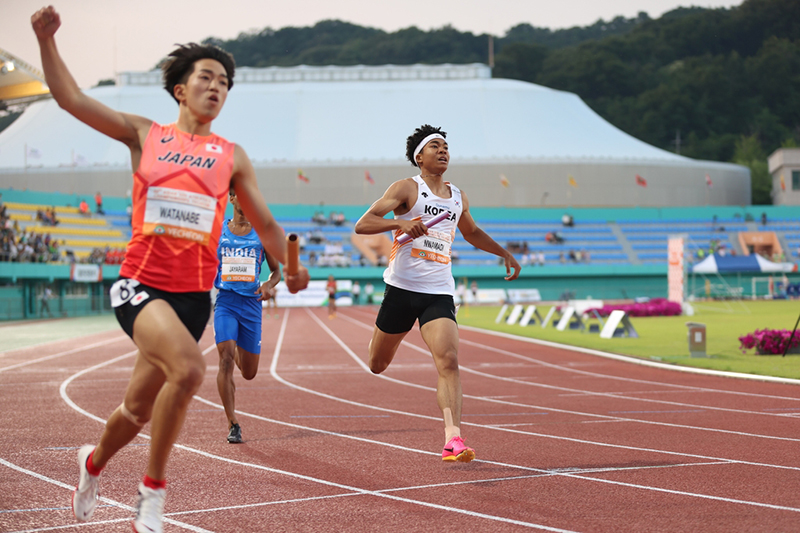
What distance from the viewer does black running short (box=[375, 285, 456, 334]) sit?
6.27 m

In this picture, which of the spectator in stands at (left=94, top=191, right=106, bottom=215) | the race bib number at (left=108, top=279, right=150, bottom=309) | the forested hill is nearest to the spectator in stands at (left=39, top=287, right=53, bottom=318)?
the spectator in stands at (left=94, top=191, right=106, bottom=215)

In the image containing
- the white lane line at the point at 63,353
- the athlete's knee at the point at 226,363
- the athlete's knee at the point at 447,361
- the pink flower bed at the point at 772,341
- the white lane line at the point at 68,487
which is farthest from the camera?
the white lane line at the point at 63,353

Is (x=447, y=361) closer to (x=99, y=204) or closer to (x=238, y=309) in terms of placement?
(x=238, y=309)

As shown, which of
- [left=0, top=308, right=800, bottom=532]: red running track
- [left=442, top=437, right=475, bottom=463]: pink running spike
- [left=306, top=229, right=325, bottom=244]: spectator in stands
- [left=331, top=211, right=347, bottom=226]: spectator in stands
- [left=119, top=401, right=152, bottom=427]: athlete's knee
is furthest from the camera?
[left=331, top=211, right=347, bottom=226]: spectator in stands

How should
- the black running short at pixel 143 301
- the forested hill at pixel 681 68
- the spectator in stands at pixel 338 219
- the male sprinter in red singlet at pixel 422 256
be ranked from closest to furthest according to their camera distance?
1. the black running short at pixel 143 301
2. the male sprinter in red singlet at pixel 422 256
3. the spectator in stands at pixel 338 219
4. the forested hill at pixel 681 68

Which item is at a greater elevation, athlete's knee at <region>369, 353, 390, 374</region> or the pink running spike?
athlete's knee at <region>369, 353, 390, 374</region>

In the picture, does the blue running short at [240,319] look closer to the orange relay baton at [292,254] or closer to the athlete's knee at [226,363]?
the athlete's knee at [226,363]

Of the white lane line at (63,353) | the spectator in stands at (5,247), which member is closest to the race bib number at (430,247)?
the white lane line at (63,353)

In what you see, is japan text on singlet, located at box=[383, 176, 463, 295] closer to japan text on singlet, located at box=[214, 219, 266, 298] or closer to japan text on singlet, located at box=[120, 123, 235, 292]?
japan text on singlet, located at box=[214, 219, 266, 298]

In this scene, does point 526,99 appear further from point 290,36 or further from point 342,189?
point 290,36

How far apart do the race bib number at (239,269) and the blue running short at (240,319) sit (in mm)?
151

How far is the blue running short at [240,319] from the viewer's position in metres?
7.57

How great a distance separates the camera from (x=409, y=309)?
21.0 ft

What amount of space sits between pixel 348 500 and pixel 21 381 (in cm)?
→ 961
